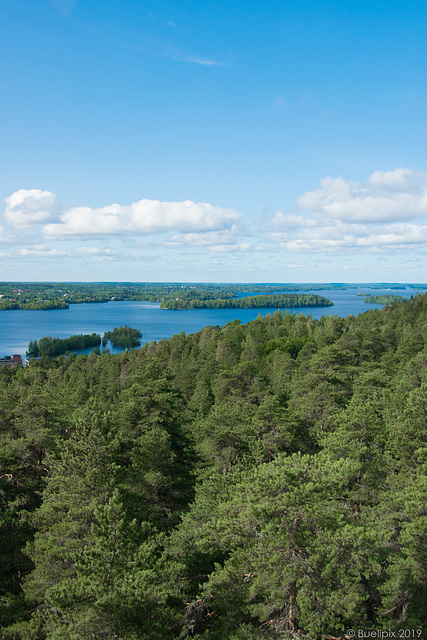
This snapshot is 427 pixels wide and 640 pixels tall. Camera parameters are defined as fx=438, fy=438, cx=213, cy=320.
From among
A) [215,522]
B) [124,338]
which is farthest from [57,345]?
[215,522]

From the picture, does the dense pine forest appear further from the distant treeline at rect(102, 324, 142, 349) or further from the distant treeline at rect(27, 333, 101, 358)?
the distant treeline at rect(102, 324, 142, 349)

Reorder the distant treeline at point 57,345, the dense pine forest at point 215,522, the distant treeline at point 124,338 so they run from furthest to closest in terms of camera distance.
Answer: the distant treeline at point 124,338
the distant treeline at point 57,345
the dense pine forest at point 215,522

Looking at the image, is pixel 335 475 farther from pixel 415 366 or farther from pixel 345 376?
pixel 415 366

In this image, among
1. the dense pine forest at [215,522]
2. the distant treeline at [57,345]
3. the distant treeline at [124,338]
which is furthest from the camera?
the distant treeline at [124,338]

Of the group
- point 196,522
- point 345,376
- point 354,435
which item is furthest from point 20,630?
point 345,376

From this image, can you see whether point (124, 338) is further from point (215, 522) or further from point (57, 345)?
point (215, 522)

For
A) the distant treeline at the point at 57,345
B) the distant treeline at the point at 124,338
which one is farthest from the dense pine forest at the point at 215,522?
the distant treeline at the point at 124,338

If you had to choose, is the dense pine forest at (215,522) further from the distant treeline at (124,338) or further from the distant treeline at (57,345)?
the distant treeline at (124,338)
